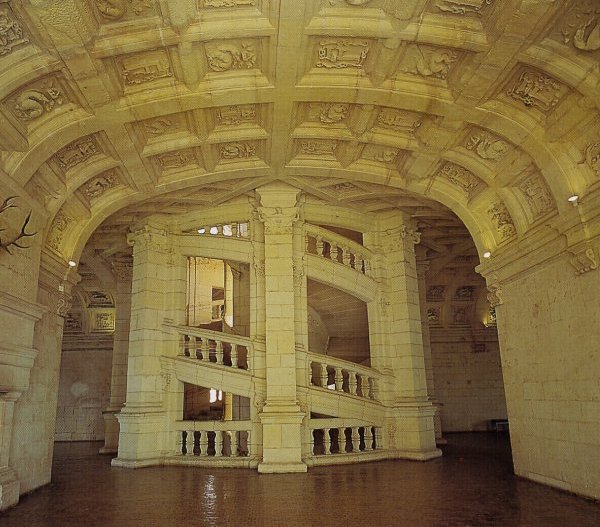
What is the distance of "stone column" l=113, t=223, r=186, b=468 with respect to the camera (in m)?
10.0

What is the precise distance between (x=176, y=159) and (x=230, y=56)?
9.09ft

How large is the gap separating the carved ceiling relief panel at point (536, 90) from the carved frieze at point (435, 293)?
38.1ft

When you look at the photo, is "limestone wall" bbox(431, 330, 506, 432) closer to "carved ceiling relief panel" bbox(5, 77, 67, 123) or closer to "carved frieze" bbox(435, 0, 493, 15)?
"carved frieze" bbox(435, 0, 493, 15)

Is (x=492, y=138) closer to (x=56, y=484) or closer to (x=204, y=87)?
(x=204, y=87)

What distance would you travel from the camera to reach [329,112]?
777cm

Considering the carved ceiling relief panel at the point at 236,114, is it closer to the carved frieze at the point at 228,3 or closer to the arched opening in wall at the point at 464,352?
the carved frieze at the point at 228,3

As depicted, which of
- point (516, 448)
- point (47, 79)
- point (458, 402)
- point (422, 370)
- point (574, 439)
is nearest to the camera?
point (47, 79)

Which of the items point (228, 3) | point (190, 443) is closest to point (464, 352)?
point (190, 443)

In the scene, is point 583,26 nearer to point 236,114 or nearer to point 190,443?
point 236,114

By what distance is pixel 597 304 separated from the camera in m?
6.46

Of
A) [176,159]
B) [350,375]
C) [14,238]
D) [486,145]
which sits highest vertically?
[176,159]

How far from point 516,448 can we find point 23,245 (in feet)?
26.8

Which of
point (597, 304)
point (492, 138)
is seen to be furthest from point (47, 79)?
point (597, 304)

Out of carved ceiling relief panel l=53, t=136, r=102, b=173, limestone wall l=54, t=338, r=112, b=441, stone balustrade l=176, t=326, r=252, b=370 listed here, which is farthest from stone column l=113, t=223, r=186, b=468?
limestone wall l=54, t=338, r=112, b=441
